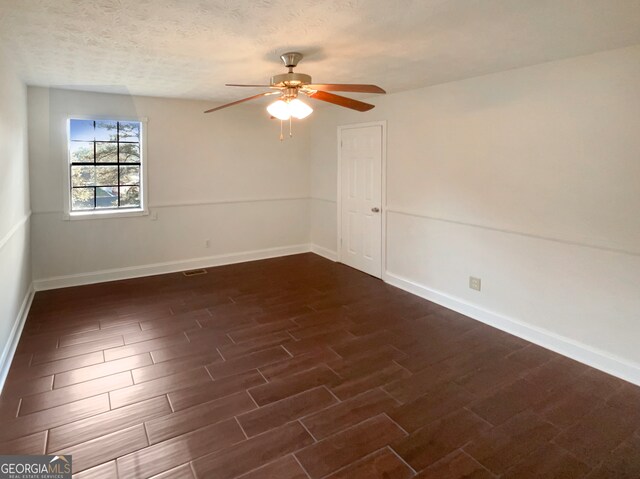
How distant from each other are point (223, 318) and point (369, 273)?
223cm

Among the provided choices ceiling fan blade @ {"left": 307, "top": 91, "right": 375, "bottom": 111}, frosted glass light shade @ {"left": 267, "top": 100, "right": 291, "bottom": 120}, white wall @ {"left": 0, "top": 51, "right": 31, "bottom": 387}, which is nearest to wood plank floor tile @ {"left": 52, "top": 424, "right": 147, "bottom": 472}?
white wall @ {"left": 0, "top": 51, "right": 31, "bottom": 387}

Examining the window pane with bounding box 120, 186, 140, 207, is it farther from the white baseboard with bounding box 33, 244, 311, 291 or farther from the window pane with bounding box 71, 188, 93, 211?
the white baseboard with bounding box 33, 244, 311, 291

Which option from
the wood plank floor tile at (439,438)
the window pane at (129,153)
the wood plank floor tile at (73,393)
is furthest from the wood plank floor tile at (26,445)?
the window pane at (129,153)

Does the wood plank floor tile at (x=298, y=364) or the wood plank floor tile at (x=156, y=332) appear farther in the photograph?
the wood plank floor tile at (x=156, y=332)

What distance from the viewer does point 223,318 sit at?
A: 398cm

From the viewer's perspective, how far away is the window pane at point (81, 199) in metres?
4.91

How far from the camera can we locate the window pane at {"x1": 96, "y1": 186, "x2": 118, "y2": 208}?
508cm

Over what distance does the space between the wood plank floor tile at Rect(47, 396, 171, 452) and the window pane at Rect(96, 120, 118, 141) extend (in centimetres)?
372

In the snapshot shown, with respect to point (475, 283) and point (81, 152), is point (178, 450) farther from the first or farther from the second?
point (81, 152)

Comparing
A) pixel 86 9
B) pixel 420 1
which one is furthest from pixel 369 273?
pixel 86 9

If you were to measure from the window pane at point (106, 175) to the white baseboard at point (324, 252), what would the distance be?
313 centimetres

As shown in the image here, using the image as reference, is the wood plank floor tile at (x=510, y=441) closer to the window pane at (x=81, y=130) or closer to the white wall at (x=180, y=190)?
the white wall at (x=180, y=190)

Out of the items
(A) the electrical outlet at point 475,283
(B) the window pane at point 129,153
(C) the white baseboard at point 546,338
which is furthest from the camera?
(B) the window pane at point 129,153

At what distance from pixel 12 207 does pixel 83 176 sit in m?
1.73
